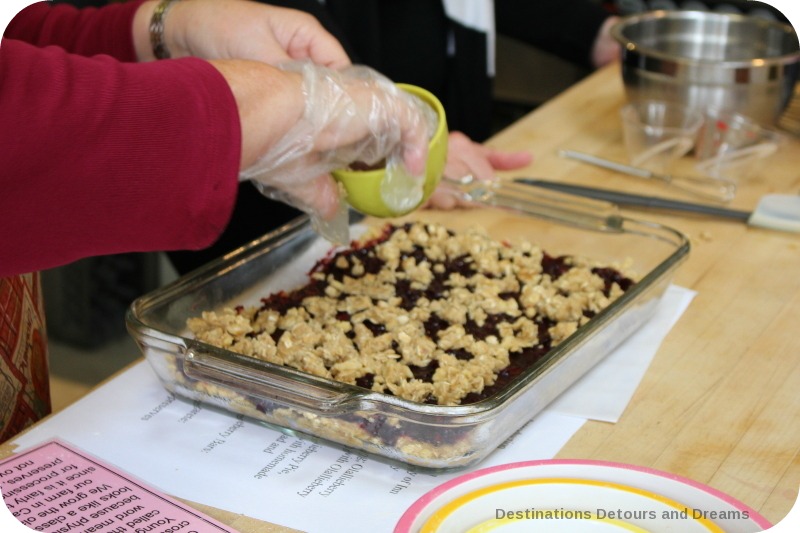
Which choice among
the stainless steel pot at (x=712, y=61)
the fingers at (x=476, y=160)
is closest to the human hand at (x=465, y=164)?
the fingers at (x=476, y=160)

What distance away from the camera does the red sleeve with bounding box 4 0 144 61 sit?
1.07 m

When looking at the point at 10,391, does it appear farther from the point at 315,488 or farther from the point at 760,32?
the point at 760,32

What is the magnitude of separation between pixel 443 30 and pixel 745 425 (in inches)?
44.1

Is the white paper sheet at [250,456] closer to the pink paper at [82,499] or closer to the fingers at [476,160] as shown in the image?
the pink paper at [82,499]

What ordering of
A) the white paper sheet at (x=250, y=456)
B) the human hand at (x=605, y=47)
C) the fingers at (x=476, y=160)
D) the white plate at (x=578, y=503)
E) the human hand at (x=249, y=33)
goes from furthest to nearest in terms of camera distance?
the human hand at (x=605, y=47) < the fingers at (x=476, y=160) < the human hand at (x=249, y=33) < the white paper sheet at (x=250, y=456) < the white plate at (x=578, y=503)

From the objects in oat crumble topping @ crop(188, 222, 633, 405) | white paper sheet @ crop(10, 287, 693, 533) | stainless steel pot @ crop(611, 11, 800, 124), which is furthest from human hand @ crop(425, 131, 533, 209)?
white paper sheet @ crop(10, 287, 693, 533)

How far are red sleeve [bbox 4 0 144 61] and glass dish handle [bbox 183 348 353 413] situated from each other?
0.42 meters

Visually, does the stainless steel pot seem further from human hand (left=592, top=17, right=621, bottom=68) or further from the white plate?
the white plate

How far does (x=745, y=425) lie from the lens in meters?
0.84

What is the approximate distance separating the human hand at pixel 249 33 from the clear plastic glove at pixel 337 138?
82 millimetres

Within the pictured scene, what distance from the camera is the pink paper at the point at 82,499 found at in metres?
0.70

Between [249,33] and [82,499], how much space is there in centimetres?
51

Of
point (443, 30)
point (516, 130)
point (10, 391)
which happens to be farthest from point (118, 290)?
point (10, 391)

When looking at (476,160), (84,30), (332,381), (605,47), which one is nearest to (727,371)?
(332,381)
